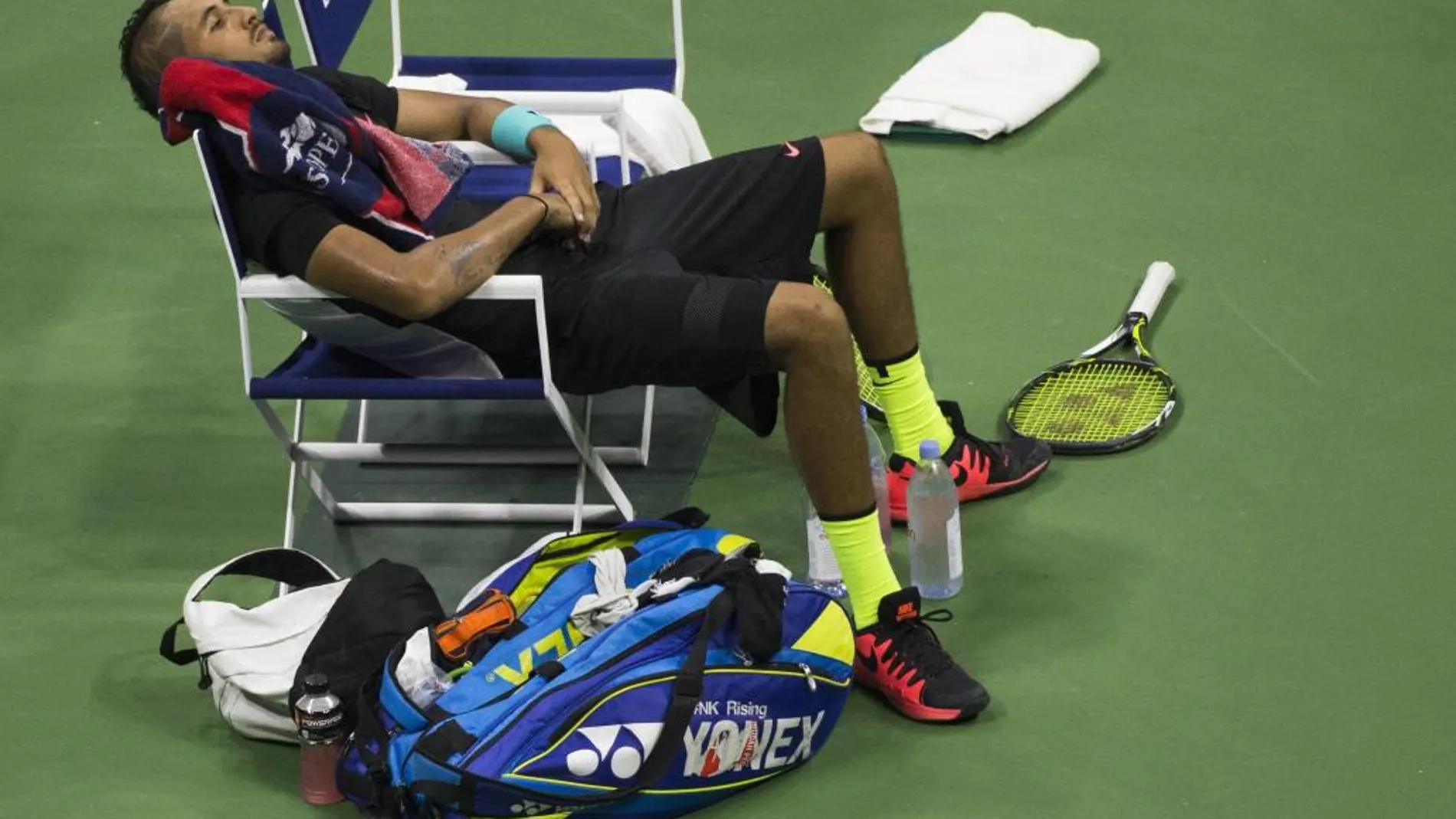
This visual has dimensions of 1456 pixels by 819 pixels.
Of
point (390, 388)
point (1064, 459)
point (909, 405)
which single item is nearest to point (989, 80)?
point (1064, 459)

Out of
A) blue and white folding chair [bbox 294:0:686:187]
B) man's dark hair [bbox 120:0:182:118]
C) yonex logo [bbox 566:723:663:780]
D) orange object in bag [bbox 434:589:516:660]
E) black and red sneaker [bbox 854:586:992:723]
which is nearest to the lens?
yonex logo [bbox 566:723:663:780]

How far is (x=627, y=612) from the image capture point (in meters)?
4.16

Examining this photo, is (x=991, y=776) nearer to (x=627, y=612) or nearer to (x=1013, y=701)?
(x=1013, y=701)

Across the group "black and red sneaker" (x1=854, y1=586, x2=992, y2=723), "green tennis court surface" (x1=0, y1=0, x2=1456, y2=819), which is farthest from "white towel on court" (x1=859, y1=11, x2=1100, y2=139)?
"black and red sneaker" (x1=854, y1=586, x2=992, y2=723)

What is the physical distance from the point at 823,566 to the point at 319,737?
1151 millimetres

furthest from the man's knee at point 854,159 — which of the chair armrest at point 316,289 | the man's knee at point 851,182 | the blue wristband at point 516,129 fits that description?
the chair armrest at point 316,289

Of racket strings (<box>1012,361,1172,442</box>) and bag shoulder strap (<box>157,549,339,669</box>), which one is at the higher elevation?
racket strings (<box>1012,361,1172,442</box>)

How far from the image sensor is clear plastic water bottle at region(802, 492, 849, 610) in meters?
4.68

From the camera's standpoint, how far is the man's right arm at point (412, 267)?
431 cm

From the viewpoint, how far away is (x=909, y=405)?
482 centimetres

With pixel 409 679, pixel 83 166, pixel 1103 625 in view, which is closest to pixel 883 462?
pixel 1103 625

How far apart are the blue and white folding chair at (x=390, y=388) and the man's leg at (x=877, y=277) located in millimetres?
615

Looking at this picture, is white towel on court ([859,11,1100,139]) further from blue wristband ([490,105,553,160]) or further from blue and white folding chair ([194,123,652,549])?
blue wristband ([490,105,553,160])

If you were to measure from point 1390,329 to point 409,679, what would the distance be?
8.89ft
